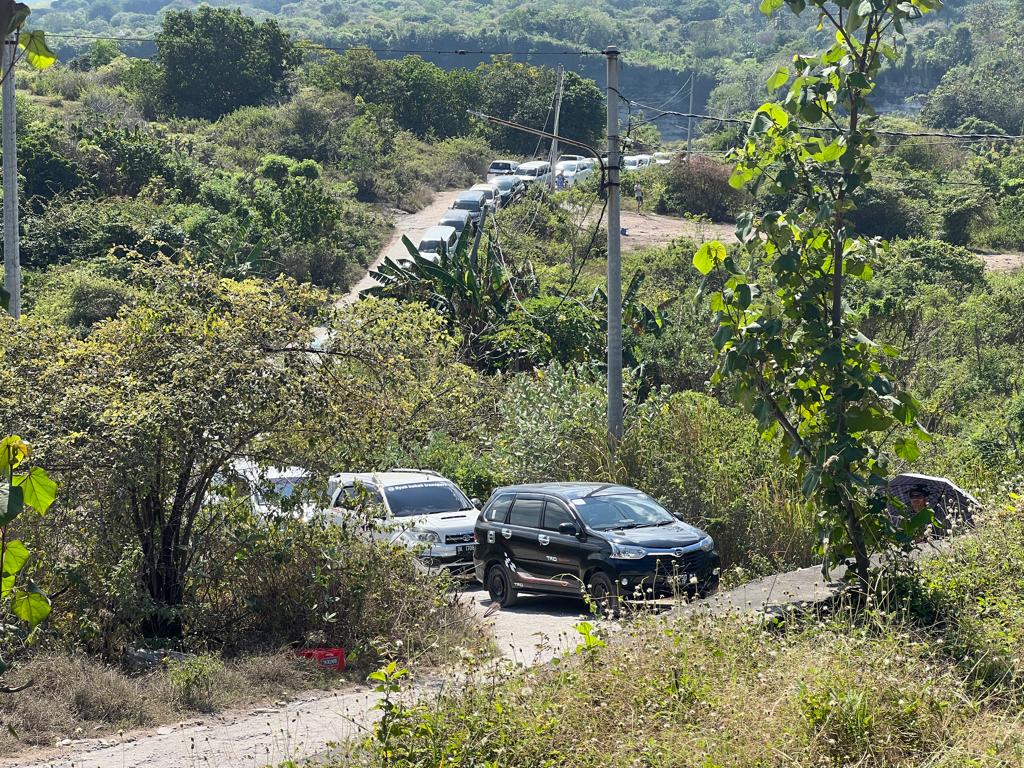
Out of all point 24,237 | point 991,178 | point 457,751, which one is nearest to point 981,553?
point 457,751

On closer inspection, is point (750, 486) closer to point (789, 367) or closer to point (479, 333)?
point (789, 367)

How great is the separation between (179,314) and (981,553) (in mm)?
7453

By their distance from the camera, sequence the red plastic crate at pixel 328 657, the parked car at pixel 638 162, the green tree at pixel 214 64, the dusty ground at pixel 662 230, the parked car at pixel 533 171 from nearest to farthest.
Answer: the red plastic crate at pixel 328 657 < the dusty ground at pixel 662 230 < the parked car at pixel 533 171 < the green tree at pixel 214 64 < the parked car at pixel 638 162

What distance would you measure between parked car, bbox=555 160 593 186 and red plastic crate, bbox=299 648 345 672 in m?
53.2

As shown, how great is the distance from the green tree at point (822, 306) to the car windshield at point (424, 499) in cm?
854

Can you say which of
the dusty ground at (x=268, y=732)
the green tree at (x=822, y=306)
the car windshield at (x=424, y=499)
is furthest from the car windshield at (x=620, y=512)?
the green tree at (x=822, y=306)

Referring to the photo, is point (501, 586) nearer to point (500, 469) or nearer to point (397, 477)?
point (397, 477)

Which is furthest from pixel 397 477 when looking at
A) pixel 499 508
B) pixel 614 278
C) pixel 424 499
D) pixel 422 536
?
pixel 614 278

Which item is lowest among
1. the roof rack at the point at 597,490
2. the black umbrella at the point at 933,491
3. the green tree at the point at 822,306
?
the roof rack at the point at 597,490

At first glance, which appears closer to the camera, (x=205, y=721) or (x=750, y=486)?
(x=205, y=721)

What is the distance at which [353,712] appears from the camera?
30.7ft

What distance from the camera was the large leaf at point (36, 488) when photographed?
10.6 ft

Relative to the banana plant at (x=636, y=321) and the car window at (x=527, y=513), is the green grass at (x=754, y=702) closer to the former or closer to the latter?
the car window at (x=527, y=513)

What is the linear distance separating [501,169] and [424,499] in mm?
51356
